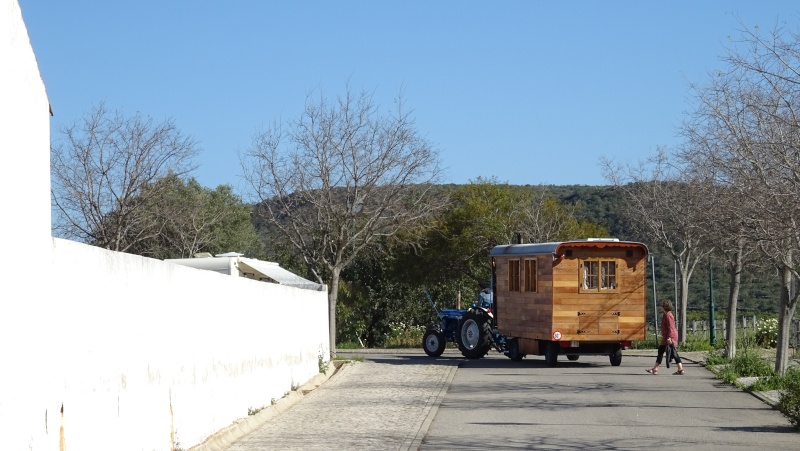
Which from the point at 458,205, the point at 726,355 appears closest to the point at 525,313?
the point at 726,355

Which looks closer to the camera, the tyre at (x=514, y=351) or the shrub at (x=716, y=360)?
the shrub at (x=716, y=360)

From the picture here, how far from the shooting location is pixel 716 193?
20.4 metres

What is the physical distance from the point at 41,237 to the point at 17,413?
4.06 ft

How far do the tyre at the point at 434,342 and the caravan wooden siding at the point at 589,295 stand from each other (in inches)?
165

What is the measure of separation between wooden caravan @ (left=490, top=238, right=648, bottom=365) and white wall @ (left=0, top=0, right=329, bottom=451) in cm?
1292

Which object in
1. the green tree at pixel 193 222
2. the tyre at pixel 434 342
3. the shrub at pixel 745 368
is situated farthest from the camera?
the green tree at pixel 193 222

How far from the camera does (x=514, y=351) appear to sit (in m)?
27.7

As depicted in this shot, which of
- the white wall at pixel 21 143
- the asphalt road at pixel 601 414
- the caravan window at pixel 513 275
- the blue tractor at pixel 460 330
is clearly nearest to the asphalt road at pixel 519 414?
the asphalt road at pixel 601 414

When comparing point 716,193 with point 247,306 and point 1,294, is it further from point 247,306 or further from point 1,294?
point 1,294

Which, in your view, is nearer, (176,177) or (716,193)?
(716,193)

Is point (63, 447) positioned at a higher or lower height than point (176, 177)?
lower

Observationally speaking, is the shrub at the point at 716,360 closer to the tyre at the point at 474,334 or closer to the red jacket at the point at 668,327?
the red jacket at the point at 668,327

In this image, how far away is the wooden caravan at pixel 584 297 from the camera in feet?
83.0

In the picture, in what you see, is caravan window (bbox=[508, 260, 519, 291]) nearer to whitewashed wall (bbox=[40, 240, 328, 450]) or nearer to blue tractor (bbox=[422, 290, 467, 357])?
blue tractor (bbox=[422, 290, 467, 357])
